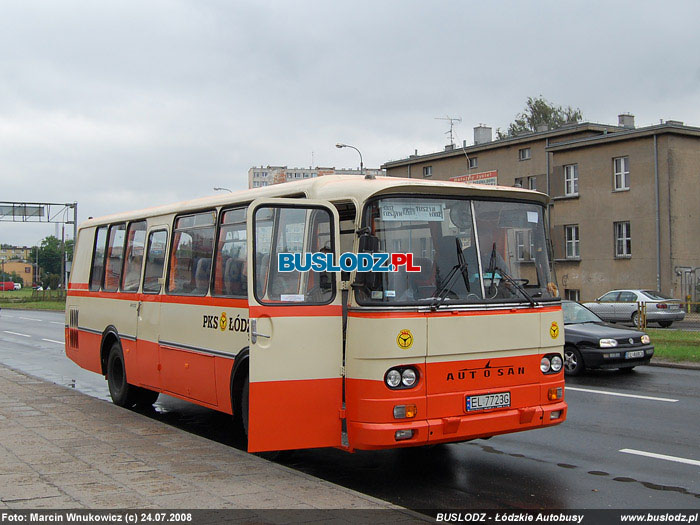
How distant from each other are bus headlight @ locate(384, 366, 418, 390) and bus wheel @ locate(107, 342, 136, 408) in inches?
235

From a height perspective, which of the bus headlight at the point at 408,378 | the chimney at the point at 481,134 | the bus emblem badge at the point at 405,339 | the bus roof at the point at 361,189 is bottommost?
the bus headlight at the point at 408,378

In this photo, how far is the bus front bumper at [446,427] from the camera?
676 cm

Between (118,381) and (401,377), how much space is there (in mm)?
6471

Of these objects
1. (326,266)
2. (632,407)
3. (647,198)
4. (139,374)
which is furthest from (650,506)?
(647,198)

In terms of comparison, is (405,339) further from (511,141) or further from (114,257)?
(511,141)

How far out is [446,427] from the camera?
6.99 m

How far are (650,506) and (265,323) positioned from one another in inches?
140

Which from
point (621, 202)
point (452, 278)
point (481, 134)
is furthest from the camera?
point (481, 134)

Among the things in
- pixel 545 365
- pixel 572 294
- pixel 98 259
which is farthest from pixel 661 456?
pixel 572 294

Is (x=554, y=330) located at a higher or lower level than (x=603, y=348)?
higher

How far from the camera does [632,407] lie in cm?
1162

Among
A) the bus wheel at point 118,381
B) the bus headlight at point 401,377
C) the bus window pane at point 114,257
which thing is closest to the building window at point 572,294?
the bus window pane at point 114,257

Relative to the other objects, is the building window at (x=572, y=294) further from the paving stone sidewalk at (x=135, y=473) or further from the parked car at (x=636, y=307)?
the paving stone sidewalk at (x=135, y=473)

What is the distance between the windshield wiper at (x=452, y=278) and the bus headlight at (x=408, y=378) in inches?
23.6
